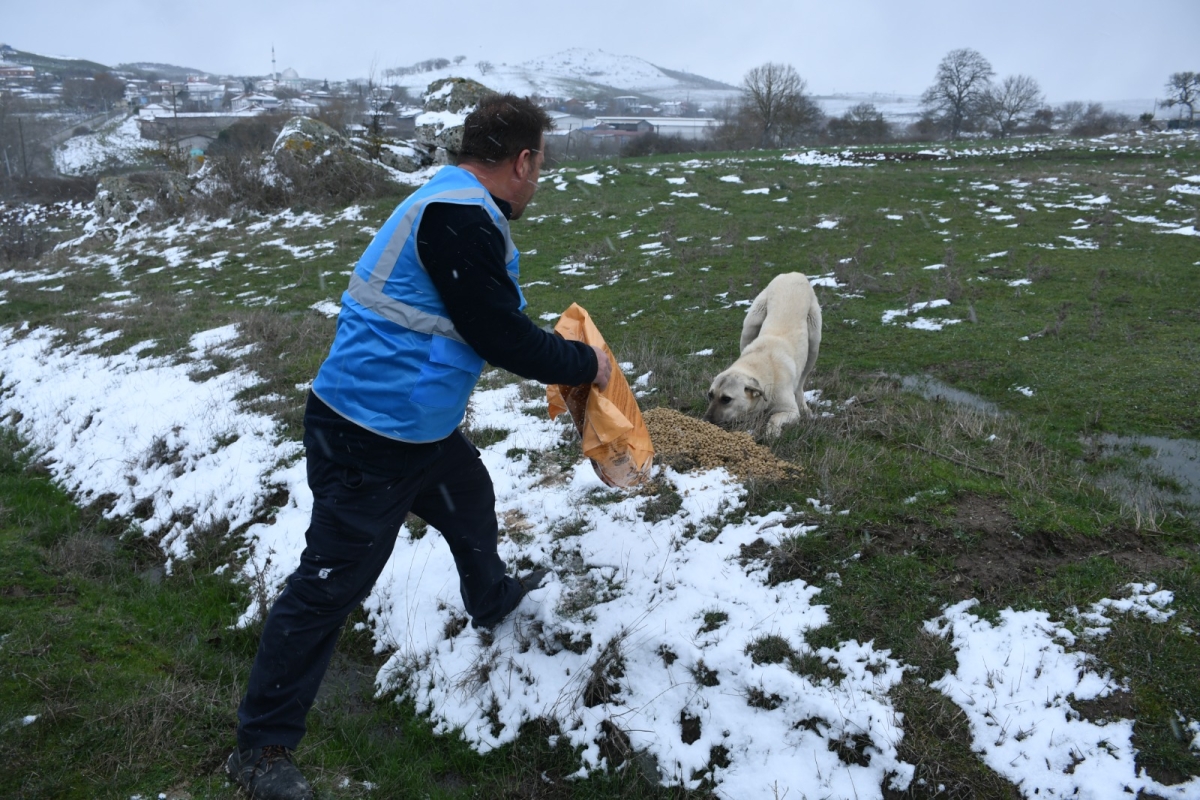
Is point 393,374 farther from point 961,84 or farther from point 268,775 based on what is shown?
point 961,84

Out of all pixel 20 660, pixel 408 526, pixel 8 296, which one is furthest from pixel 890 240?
pixel 8 296

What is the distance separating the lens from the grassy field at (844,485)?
290 centimetres

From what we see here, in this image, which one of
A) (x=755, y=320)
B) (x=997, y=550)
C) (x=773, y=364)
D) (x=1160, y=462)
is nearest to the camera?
(x=997, y=550)

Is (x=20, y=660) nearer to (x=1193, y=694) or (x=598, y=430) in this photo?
(x=598, y=430)

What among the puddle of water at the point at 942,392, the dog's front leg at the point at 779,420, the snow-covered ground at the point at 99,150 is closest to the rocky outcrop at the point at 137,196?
the dog's front leg at the point at 779,420

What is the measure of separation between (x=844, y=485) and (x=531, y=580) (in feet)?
6.43

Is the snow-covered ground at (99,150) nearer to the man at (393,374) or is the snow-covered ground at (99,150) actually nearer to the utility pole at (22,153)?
the utility pole at (22,153)

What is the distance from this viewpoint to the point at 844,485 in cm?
418

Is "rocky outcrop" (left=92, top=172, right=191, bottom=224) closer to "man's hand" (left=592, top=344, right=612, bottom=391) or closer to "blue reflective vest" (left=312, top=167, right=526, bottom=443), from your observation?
"blue reflective vest" (left=312, top=167, right=526, bottom=443)

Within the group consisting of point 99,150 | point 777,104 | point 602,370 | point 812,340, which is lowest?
point 812,340

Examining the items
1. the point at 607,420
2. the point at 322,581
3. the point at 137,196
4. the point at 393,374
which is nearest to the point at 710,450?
the point at 607,420

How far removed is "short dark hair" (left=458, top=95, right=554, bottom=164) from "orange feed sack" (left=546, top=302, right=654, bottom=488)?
2.53 feet

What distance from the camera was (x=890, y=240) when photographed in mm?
12727

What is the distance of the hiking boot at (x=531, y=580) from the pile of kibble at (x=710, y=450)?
50.5 inches
